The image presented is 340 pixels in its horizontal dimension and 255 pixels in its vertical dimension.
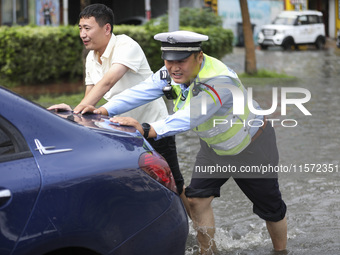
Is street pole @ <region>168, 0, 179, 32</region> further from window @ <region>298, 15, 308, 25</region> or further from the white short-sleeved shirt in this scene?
window @ <region>298, 15, 308, 25</region>

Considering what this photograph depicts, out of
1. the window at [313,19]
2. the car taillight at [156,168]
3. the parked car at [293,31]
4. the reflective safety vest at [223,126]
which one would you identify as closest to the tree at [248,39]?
the reflective safety vest at [223,126]

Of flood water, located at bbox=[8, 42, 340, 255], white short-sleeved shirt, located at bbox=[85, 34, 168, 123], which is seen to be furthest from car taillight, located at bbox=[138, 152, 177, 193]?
flood water, located at bbox=[8, 42, 340, 255]

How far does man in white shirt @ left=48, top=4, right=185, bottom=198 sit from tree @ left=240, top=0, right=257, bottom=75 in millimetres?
11643

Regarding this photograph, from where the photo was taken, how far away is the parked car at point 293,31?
29125 mm

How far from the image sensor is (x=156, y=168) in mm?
3557

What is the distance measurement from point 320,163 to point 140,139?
177 inches

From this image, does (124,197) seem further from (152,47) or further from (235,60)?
(235,60)

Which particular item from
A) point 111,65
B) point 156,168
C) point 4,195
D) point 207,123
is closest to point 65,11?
point 111,65

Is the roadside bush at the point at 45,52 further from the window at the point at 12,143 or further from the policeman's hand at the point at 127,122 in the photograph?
the window at the point at 12,143

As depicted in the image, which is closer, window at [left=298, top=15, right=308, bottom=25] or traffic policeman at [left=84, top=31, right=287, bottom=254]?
Result: traffic policeman at [left=84, top=31, right=287, bottom=254]

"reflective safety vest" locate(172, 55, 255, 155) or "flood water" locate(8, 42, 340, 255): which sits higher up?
"reflective safety vest" locate(172, 55, 255, 155)

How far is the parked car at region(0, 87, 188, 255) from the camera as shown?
10.00ft

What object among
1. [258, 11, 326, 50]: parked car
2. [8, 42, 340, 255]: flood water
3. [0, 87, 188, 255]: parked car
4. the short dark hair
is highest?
the short dark hair

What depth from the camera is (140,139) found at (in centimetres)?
370
